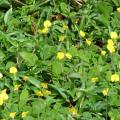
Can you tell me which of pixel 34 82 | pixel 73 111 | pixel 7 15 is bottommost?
pixel 73 111

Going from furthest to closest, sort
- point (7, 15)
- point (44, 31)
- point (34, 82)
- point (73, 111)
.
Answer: point (7, 15)
point (44, 31)
point (34, 82)
point (73, 111)

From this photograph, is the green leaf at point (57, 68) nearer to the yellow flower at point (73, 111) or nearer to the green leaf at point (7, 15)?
the yellow flower at point (73, 111)

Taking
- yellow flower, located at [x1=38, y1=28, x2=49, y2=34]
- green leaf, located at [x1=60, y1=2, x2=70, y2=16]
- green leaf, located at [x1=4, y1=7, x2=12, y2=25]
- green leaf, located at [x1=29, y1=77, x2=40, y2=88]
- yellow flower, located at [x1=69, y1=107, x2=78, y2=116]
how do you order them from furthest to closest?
green leaf, located at [x1=60, y1=2, x2=70, y2=16] < green leaf, located at [x1=4, y1=7, x2=12, y2=25] < yellow flower, located at [x1=38, y1=28, x2=49, y2=34] < green leaf, located at [x1=29, y1=77, x2=40, y2=88] < yellow flower, located at [x1=69, y1=107, x2=78, y2=116]

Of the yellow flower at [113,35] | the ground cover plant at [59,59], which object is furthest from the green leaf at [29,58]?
the yellow flower at [113,35]

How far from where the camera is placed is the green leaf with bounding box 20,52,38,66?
2.76 metres

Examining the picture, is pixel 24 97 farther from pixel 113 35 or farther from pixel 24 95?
pixel 113 35

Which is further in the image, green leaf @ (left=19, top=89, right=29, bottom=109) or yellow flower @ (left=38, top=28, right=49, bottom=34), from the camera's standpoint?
yellow flower @ (left=38, top=28, right=49, bottom=34)

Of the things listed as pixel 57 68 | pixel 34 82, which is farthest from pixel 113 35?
pixel 34 82

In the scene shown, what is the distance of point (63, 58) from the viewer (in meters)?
2.77

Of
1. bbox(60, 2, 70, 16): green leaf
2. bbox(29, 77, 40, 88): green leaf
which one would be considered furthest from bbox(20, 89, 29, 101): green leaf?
bbox(60, 2, 70, 16): green leaf

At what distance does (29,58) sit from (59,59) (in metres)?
0.18

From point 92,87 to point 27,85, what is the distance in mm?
380

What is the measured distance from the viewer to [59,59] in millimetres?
2762

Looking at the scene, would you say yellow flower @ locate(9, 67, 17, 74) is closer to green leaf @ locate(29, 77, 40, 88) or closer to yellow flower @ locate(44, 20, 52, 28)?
green leaf @ locate(29, 77, 40, 88)
